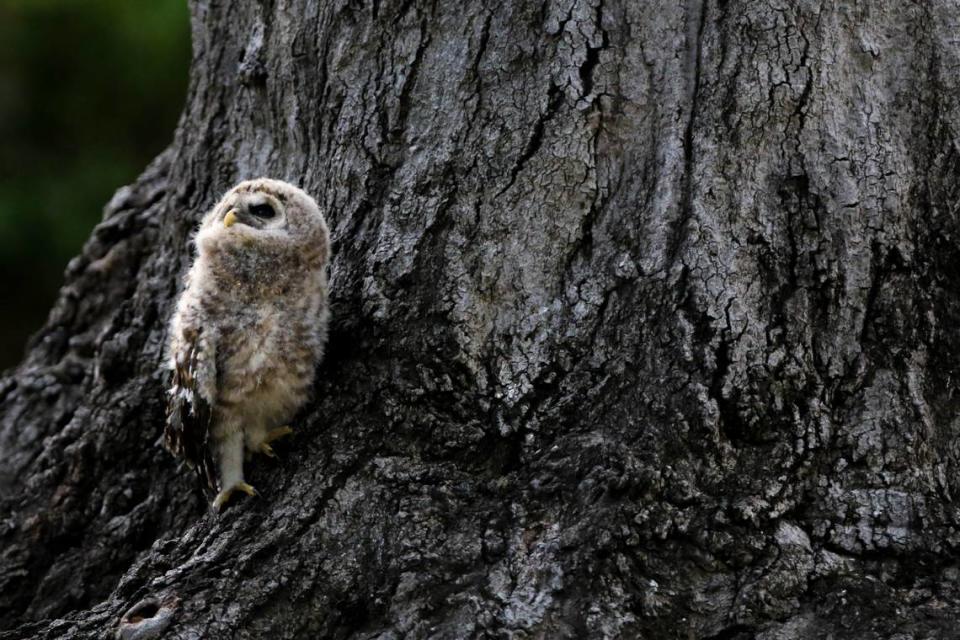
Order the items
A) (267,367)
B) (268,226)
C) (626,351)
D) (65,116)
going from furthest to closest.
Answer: (65,116)
(268,226)
(267,367)
(626,351)

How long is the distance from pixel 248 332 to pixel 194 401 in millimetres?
229

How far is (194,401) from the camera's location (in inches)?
126

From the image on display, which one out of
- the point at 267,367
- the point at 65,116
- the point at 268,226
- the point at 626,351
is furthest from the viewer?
the point at 65,116

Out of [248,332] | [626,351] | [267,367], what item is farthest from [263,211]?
[626,351]

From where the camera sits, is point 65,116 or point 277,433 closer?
point 277,433

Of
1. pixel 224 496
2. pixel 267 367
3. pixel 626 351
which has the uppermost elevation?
pixel 626 351

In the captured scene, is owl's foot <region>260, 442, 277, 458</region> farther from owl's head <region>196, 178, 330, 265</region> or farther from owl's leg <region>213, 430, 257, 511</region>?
owl's head <region>196, 178, 330, 265</region>

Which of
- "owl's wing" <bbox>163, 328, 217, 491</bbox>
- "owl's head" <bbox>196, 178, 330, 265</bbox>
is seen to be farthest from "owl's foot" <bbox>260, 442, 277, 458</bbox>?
"owl's head" <bbox>196, 178, 330, 265</bbox>

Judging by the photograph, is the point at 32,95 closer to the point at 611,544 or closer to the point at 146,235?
the point at 146,235

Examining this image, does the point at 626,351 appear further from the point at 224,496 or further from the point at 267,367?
the point at 224,496

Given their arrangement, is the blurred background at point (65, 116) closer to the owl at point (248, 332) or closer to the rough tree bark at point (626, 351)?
the owl at point (248, 332)

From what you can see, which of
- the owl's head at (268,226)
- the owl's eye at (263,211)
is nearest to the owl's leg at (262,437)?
the owl's head at (268,226)

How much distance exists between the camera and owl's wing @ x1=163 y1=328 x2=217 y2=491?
10.4 ft

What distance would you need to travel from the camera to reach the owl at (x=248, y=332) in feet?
10.3
